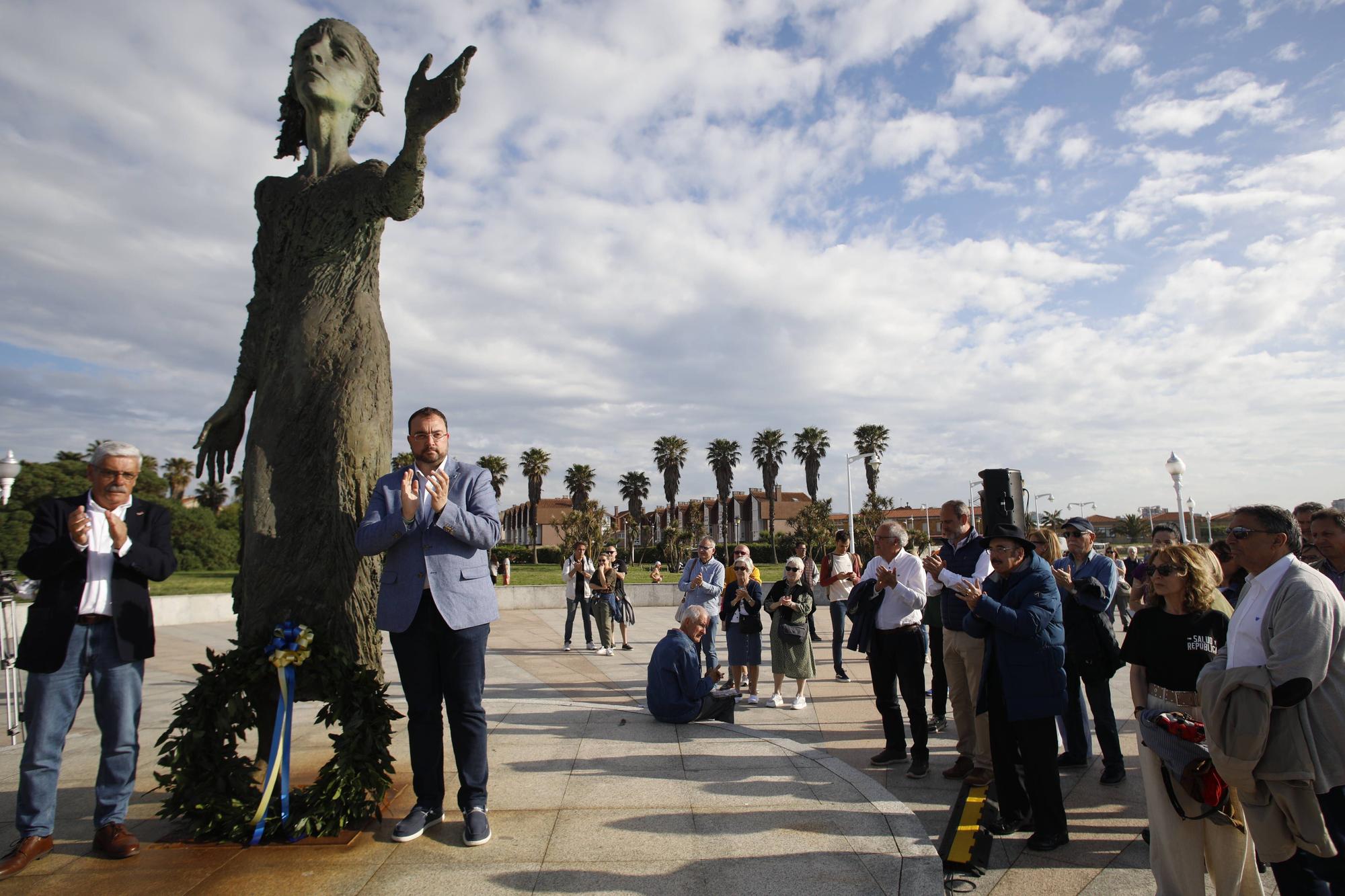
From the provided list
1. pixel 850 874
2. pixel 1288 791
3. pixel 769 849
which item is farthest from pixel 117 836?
pixel 1288 791

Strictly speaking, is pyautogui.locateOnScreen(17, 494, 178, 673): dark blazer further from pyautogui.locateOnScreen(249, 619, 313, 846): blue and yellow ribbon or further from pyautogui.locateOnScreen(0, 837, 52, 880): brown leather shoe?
pyautogui.locateOnScreen(0, 837, 52, 880): brown leather shoe

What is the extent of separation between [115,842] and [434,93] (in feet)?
12.1

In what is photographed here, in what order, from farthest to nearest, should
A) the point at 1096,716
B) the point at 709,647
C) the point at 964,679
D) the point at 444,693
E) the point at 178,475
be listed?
1. the point at 178,475
2. the point at 709,647
3. the point at 964,679
4. the point at 1096,716
5. the point at 444,693

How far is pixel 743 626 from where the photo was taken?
26.2ft

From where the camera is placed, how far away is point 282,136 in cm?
493

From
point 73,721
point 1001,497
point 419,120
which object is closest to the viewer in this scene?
point 73,721

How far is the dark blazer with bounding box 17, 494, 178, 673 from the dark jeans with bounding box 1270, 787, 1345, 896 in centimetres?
464

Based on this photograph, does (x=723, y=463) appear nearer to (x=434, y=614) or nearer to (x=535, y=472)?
(x=535, y=472)

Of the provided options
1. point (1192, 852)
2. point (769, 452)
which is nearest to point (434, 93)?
point (1192, 852)

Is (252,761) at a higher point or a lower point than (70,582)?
lower

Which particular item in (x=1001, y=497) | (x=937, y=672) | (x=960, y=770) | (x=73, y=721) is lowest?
(x=960, y=770)

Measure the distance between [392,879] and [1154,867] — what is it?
315 cm

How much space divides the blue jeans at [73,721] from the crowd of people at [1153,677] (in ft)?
11.9

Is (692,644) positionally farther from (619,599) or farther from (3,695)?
(3,695)
